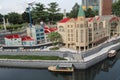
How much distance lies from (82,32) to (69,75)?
18.7 metres

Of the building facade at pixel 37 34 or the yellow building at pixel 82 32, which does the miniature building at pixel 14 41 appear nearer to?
the building facade at pixel 37 34

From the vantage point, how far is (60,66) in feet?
165

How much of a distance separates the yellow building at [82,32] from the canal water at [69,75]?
35.6 feet

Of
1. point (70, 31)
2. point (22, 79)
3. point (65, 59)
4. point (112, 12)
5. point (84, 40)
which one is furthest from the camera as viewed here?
point (112, 12)

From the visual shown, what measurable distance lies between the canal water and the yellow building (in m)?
10.8

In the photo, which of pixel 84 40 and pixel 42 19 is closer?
pixel 84 40

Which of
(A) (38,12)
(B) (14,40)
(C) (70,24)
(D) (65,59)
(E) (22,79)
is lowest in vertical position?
(E) (22,79)

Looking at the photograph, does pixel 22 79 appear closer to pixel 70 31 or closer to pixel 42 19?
pixel 70 31

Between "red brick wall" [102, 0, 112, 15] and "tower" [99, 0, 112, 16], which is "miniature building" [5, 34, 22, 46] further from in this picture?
"red brick wall" [102, 0, 112, 15]

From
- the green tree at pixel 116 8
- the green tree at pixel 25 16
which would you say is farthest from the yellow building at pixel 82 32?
the green tree at pixel 25 16

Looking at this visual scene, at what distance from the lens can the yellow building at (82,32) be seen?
203 feet

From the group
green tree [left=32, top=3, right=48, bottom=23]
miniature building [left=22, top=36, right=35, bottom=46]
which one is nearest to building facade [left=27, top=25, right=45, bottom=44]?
miniature building [left=22, top=36, right=35, bottom=46]

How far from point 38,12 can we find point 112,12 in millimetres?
54357

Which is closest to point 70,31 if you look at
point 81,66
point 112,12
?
point 81,66
